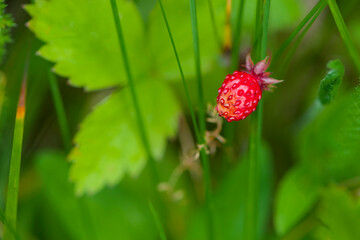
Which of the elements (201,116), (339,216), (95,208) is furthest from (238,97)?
(95,208)

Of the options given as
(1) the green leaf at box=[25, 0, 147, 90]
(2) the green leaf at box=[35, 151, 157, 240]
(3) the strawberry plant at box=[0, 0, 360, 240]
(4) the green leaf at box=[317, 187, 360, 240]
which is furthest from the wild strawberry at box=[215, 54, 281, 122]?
(2) the green leaf at box=[35, 151, 157, 240]

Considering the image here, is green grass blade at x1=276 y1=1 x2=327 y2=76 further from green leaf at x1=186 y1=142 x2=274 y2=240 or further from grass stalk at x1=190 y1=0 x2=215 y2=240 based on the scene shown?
green leaf at x1=186 y1=142 x2=274 y2=240

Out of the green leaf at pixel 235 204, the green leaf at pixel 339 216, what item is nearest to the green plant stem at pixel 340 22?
the green leaf at pixel 339 216

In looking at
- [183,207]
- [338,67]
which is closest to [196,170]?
[183,207]

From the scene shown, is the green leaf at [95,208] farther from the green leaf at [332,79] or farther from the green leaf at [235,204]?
the green leaf at [332,79]

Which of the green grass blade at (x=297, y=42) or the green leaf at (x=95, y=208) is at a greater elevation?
the green grass blade at (x=297, y=42)

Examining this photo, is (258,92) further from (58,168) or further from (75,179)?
(58,168)
